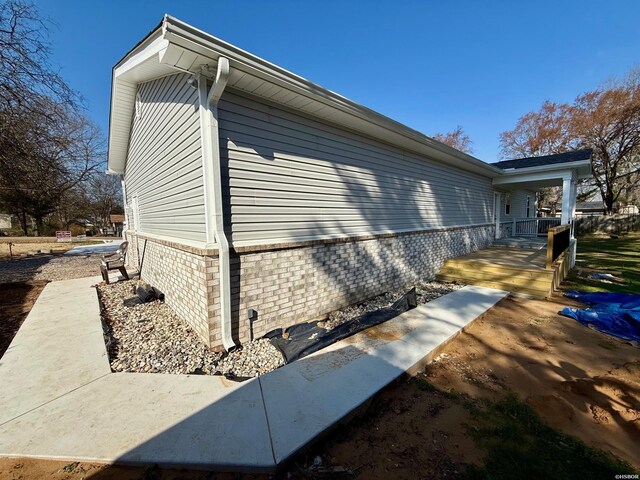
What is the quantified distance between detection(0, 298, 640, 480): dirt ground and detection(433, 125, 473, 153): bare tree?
1257 inches

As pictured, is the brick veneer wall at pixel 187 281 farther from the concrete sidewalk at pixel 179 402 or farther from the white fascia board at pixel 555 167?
the white fascia board at pixel 555 167

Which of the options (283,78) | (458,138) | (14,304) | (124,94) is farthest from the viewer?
(458,138)

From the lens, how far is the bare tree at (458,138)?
30578mm

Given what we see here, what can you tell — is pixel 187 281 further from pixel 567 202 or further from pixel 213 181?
pixel 567 202

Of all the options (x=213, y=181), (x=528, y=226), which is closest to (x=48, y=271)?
(x=213, y=181)

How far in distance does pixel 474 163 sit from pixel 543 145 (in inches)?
915

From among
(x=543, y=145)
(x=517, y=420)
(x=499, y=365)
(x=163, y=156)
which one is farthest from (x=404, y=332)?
(x=543, y=145)

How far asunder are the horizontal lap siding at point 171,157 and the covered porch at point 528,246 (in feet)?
21.9

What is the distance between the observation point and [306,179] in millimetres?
4219

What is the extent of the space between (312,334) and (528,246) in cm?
1092

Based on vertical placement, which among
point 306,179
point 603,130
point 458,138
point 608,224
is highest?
point 458,138

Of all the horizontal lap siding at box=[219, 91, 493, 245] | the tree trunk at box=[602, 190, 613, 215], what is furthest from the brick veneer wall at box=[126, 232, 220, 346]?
the tree trunk at box=[602, 190, 613, 215]

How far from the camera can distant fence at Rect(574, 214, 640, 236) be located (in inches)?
780

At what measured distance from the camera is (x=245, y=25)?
281 inches
